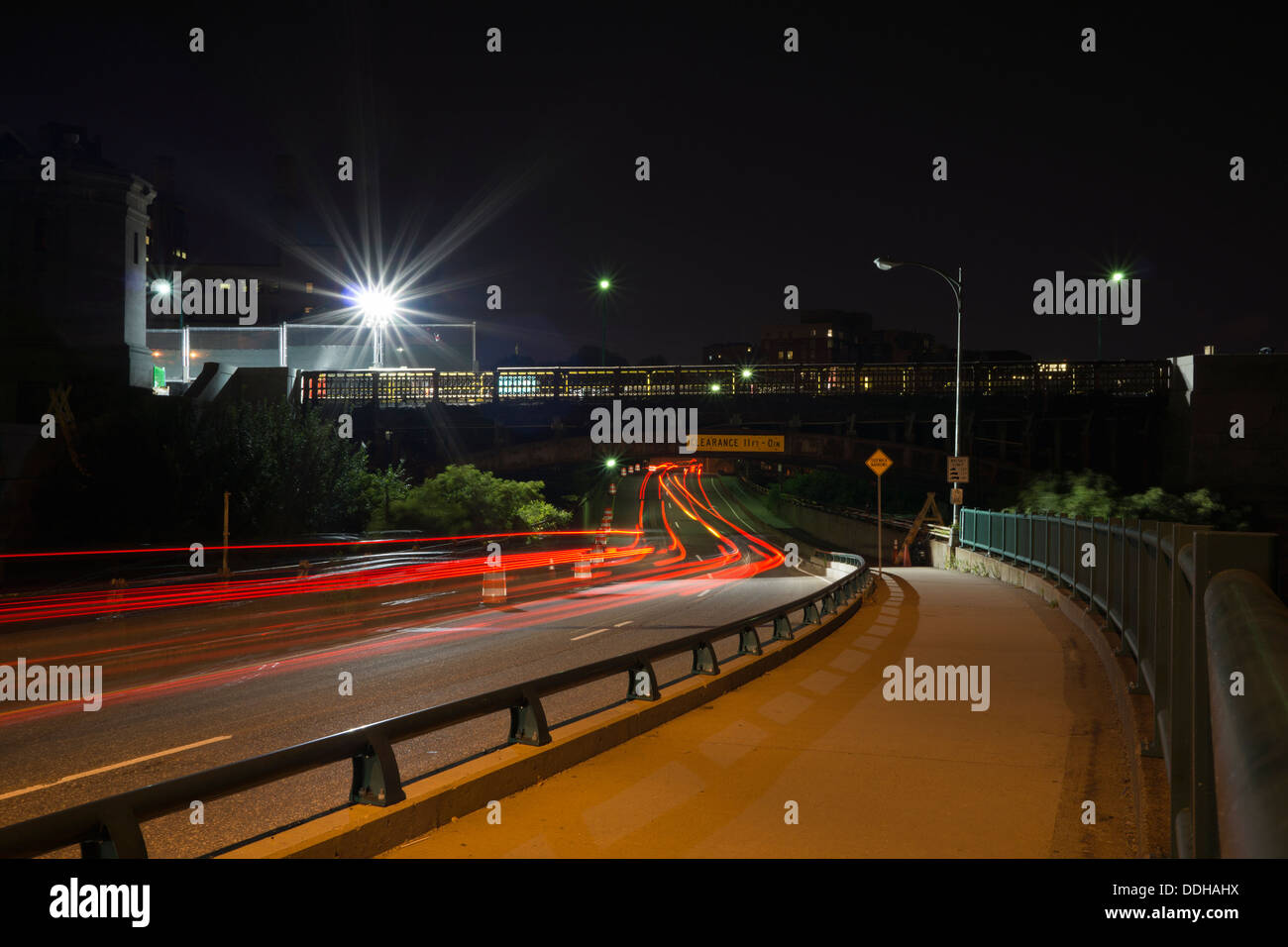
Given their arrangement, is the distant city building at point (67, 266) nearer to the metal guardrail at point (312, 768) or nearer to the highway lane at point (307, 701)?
the highway lane at point (307, 701)

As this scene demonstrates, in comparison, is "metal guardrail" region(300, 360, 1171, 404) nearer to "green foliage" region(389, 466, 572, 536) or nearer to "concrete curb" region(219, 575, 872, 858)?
"green foliage" region(389, 466, 572, 536)

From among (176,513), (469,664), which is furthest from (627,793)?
(176,513)

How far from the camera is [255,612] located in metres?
20.9

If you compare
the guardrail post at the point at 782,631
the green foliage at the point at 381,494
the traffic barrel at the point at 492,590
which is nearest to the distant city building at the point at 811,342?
the green foliage at the point at 381,494

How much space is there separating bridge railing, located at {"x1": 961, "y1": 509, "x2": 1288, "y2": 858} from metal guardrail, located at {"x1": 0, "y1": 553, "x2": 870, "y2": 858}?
402 cm

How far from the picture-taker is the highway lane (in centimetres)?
763

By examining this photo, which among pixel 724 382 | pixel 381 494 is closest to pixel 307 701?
pixel 381 494

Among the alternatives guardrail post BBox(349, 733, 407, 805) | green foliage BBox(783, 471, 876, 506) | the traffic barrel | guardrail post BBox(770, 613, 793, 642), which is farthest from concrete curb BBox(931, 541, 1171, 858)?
green foliage BBox(783, 471, 876, 506)

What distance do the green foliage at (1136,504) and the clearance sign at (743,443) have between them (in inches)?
488

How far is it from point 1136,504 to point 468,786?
3907 centimetres

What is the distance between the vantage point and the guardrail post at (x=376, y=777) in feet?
19.6

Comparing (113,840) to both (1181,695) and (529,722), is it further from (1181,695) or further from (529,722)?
(1181,695)

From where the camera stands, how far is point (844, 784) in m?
7.39
